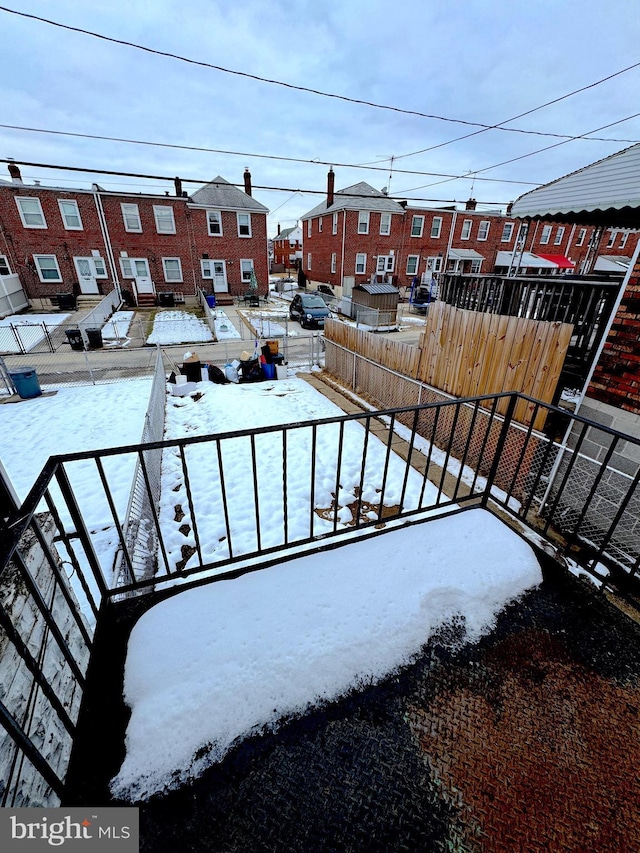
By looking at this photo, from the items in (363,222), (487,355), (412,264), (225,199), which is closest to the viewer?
(487,355)

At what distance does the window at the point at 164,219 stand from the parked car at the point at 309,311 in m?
10.0

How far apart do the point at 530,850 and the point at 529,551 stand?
1714 millimetres

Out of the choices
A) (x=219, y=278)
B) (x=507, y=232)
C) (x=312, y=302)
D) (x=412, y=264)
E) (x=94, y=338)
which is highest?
(x=507, y=232)

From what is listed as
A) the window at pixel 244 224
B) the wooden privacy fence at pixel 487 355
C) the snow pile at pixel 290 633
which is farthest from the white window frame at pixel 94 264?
the snow pile at pixel 290 633

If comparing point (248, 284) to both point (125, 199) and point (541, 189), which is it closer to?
point (125, 199)

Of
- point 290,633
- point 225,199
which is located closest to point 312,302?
point 225,199

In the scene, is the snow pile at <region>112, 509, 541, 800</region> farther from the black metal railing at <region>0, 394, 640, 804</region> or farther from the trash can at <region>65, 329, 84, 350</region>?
the trash can at <region>65, 329, 84, 350</region>

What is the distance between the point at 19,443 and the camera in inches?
272

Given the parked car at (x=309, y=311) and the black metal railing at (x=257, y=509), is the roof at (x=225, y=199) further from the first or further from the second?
the black metal railing at (x=257, y=509)

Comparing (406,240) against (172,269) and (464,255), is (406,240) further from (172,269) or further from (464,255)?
(172,269)

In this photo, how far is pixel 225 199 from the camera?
2334 cm

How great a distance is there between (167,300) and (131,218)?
16.6ft

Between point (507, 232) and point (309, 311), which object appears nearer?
point (309, 311)

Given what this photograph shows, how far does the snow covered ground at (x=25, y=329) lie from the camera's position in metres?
13.6
